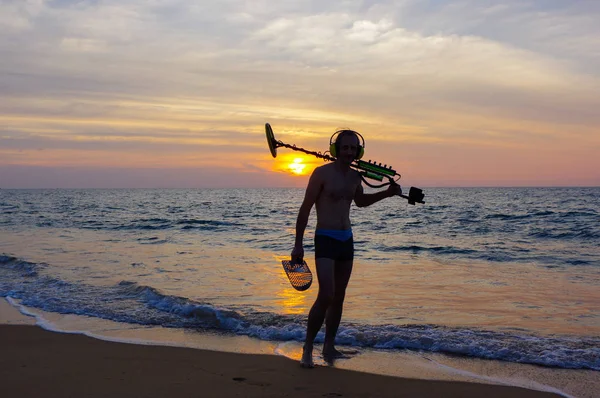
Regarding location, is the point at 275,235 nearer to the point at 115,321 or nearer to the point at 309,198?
the point at 115,321

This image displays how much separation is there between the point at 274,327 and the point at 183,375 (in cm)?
212

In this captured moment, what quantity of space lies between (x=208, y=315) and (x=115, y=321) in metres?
1.21

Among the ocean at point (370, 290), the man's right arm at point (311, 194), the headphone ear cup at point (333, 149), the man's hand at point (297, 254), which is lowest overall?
the ocean at point (370, 290)

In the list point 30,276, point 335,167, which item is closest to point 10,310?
point 30,276

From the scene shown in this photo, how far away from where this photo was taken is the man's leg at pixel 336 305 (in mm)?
5527

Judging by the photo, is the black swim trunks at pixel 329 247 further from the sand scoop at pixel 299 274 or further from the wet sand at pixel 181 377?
the wet sand at pixel 181 377

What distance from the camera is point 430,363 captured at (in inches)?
233

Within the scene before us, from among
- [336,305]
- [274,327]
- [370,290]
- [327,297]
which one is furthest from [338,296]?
[370,290]

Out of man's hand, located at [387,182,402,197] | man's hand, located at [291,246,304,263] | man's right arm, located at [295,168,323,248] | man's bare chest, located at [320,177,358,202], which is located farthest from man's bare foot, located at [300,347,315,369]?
man's hand, located at [387,182,402,197]

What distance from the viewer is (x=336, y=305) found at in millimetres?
5746

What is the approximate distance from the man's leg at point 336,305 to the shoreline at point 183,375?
0.36 meters

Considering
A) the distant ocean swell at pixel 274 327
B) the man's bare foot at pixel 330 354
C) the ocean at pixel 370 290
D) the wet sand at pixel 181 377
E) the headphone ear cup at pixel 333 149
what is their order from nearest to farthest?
the wet sand at pixel 181 377, the headphone ear cup at pixel 333 149, the man's bare foot at pixel 330 354, the distant ocean swell at pixel 274 327, the ocean at pixel 370 290

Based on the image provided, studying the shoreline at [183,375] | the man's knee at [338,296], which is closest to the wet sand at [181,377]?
the shoreline at [183,375]

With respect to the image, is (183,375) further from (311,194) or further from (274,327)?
(274,327)
